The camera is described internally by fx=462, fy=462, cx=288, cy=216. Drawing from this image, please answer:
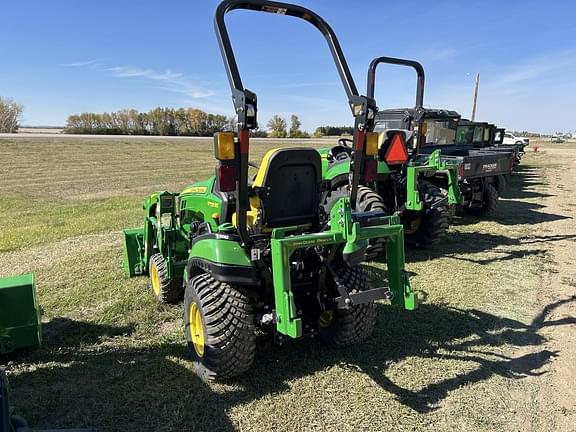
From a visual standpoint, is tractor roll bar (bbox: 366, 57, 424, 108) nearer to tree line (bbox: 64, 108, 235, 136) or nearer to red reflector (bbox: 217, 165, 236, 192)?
red reflector (bbox: 217, 165, 236, 192)

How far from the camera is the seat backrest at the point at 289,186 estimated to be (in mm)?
3244

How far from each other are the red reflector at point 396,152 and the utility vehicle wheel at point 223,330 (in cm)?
390

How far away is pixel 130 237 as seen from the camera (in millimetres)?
5176

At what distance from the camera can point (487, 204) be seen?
935cm

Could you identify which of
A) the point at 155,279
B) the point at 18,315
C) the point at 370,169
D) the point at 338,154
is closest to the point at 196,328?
the point at 18,315

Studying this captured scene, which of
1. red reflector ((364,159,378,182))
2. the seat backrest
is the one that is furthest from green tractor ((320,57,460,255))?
the seat backrest

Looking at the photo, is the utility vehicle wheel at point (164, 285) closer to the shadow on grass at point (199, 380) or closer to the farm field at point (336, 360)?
the farm field at point (336, 360)

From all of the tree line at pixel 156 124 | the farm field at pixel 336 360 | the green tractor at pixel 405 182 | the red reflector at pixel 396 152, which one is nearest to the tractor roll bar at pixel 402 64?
the green tractor at pixel 405 182

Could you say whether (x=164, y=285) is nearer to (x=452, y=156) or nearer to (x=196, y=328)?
(x=196, y=328)

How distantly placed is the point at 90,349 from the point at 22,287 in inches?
27.7

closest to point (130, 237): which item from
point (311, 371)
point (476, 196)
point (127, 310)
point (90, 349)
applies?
point (127, 310)

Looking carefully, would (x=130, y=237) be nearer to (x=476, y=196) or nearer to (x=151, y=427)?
(x=151, y=427)

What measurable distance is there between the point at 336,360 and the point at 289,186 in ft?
4.47

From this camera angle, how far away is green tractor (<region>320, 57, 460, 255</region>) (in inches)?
254
